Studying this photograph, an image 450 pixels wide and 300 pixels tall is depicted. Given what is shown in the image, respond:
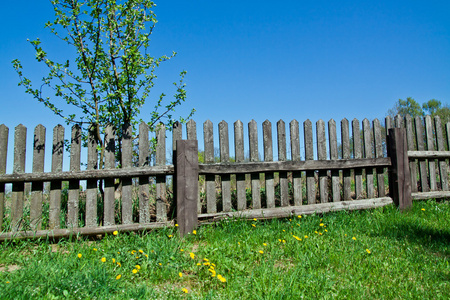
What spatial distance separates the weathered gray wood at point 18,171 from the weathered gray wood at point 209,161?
256 centimetres

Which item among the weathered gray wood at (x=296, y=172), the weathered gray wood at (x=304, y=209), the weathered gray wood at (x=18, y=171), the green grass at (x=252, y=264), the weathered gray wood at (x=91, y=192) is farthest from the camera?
the weathered gray wood at (x=296, y=172)

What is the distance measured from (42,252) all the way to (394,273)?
3.94 meters

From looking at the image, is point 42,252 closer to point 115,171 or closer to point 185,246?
point 115,171

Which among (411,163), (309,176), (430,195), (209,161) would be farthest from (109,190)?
(430,195)

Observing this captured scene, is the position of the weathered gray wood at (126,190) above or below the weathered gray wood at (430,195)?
above

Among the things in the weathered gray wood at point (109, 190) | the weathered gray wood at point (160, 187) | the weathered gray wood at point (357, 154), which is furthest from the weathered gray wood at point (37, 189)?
the weathered gray wood at point (357, 154)

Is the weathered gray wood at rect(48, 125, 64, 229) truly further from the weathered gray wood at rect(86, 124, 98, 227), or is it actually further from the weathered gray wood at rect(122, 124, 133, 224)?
the weathered gray wood at rect(122, 124, 133, 224)

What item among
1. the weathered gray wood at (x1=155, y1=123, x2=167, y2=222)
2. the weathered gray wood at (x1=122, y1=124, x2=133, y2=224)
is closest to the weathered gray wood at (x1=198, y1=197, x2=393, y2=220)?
the weathered gray wood at (x1=155, y1=123, x2=167, y2=222)

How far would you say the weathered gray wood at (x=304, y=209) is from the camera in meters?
5.30

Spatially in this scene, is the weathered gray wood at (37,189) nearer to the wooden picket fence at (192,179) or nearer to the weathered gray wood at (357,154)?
the wooden picket fence at (192,179)

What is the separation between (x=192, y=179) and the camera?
5.03m

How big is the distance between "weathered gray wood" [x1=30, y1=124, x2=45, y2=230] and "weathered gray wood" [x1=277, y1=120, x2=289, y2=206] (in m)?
3.52

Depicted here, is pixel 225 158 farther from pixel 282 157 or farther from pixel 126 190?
pixel 126 190

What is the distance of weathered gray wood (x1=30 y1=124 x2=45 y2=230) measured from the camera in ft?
16.2
